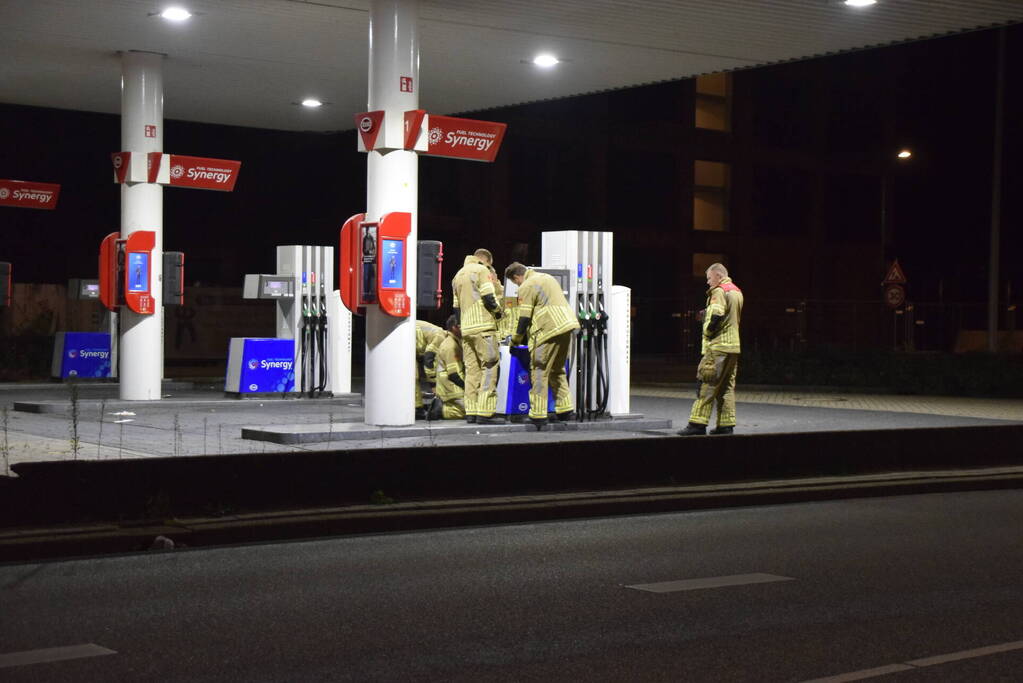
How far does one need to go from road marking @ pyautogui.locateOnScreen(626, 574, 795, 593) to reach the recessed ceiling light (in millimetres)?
11689

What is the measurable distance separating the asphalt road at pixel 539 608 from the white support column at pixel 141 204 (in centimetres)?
1138

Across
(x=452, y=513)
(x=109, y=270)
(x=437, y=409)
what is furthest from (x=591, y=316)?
(x=109, y=270)

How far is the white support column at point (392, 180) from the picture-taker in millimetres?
16594

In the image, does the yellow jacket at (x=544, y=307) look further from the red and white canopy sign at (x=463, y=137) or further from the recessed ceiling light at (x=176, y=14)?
the recessed ceiling light at (x=176, y=14)

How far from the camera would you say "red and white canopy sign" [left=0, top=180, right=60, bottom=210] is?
25938 millimetres

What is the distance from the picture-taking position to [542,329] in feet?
55.3


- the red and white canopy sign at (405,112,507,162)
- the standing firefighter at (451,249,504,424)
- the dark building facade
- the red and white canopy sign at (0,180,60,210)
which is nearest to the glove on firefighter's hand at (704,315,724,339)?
the standing firefighter at (451,249,504,424)

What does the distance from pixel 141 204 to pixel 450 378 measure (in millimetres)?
6071

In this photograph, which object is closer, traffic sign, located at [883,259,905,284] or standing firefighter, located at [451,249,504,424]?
standing firefighter, located at [451,249,504,424]

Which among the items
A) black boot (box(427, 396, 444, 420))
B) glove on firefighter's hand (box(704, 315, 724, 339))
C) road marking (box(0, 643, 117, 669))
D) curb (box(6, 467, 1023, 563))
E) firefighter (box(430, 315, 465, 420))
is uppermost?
Answer: glove on firefighter's hand (box(704, 315, 724, 339))

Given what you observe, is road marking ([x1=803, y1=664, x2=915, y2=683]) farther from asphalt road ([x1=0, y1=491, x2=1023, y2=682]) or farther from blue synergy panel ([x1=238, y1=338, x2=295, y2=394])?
blue synergy panel ([x1=238, y1=338, x2=295, y2=394])

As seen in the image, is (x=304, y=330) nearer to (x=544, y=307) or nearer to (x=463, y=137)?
(x=463, y=137)

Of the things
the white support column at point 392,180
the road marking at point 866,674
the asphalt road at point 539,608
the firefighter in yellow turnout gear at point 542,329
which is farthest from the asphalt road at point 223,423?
the road marking at point 866,674

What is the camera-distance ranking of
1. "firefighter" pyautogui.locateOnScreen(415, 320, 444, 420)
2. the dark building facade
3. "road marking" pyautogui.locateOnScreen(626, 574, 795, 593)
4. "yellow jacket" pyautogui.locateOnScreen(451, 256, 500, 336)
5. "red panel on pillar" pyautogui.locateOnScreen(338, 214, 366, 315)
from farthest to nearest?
the dark building facade < "firefighter" pyautogui.locateOnScreen(415, 320, 444, 420) < "yellow jacket" pyautogui.locateOnScreen(451, 256, 500, 336) < "red panel on pillar" pyautogui.locateOnScreen(338, 214, 366, 315) < "road marking" pyautogui.locateOnScreen(626, 574, 795, 593)
